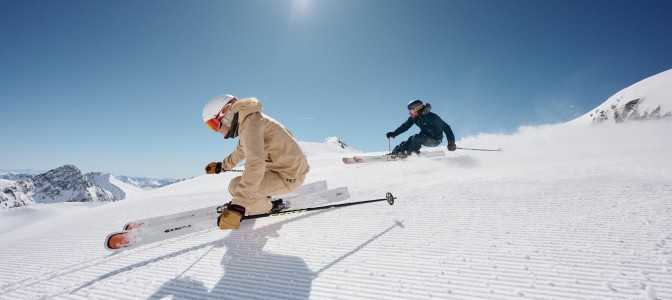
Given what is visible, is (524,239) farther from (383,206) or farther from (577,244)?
(383,206)

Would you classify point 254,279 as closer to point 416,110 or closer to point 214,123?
point 214,123

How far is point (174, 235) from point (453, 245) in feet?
10.7

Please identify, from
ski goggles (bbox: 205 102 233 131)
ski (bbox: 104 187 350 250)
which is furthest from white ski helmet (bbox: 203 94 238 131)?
ski (bbox: 104 187 350 250)

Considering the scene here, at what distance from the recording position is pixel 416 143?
11500mm

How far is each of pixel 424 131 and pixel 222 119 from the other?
9.04 metres

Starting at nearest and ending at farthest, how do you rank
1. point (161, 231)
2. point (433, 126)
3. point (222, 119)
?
point (161, 231) < point (222, 119) < point (433, 126)

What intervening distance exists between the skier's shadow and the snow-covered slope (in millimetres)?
70837

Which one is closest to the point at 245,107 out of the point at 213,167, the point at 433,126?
the point at 213,167

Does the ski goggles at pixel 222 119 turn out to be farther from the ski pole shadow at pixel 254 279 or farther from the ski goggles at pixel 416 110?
the ski goggles at pixel 416 110

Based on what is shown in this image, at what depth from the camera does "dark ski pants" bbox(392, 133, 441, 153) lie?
37.4ft

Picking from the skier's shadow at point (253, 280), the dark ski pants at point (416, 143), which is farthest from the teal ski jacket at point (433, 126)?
the skier's shadow at point (253, 280)

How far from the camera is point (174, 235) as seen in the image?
149 inches

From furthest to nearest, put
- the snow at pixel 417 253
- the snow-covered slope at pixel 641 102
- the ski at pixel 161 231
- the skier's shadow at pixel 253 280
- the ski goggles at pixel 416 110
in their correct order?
1. the snow-covered slope at pixel 641 102
2. the ski goggles at pixel 416 110
3. the ski at pixel 161 231
4. the skier's shadow at pixel 253 280
5. the snow at pixel 417 253

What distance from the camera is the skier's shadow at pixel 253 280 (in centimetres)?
234
